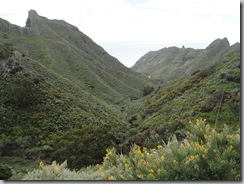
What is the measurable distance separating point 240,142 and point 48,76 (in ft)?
142

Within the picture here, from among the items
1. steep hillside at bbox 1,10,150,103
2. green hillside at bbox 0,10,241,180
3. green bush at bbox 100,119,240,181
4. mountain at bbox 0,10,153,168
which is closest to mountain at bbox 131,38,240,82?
steep hillside at bbox 1,10,150,103

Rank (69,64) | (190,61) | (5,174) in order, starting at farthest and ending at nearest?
(190,61)
(69,64)
(5,174)

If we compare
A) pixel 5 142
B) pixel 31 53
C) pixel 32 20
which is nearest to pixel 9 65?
pixel 5 142

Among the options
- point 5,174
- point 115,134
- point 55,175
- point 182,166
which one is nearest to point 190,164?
point 182,166

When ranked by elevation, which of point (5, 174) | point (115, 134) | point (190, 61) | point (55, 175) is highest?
point (190, 61)

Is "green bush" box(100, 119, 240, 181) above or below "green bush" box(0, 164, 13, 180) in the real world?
above

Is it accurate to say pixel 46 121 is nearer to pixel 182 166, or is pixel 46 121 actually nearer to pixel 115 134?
pixel 115 134

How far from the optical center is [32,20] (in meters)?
112

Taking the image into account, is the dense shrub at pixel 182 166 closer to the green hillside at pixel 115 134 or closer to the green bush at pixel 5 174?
the green hillside at pixel 115 134

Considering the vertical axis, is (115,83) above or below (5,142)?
above

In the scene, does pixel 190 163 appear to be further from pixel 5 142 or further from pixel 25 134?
pixel 25 134

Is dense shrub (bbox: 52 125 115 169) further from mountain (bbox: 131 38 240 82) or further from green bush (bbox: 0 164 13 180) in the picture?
mountain (bbox: 131 38 240 82)

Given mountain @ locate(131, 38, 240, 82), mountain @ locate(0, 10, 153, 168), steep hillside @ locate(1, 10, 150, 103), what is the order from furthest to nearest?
mountain @ locate(131, 38, 240, 82)
steep hillside @ locate(1, 10, 150, 103)
mountain @ locate(0, 10, 153, 168)

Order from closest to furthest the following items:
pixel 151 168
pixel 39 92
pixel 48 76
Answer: pixel 151 168, pixel 39 92, pixel 48 76
